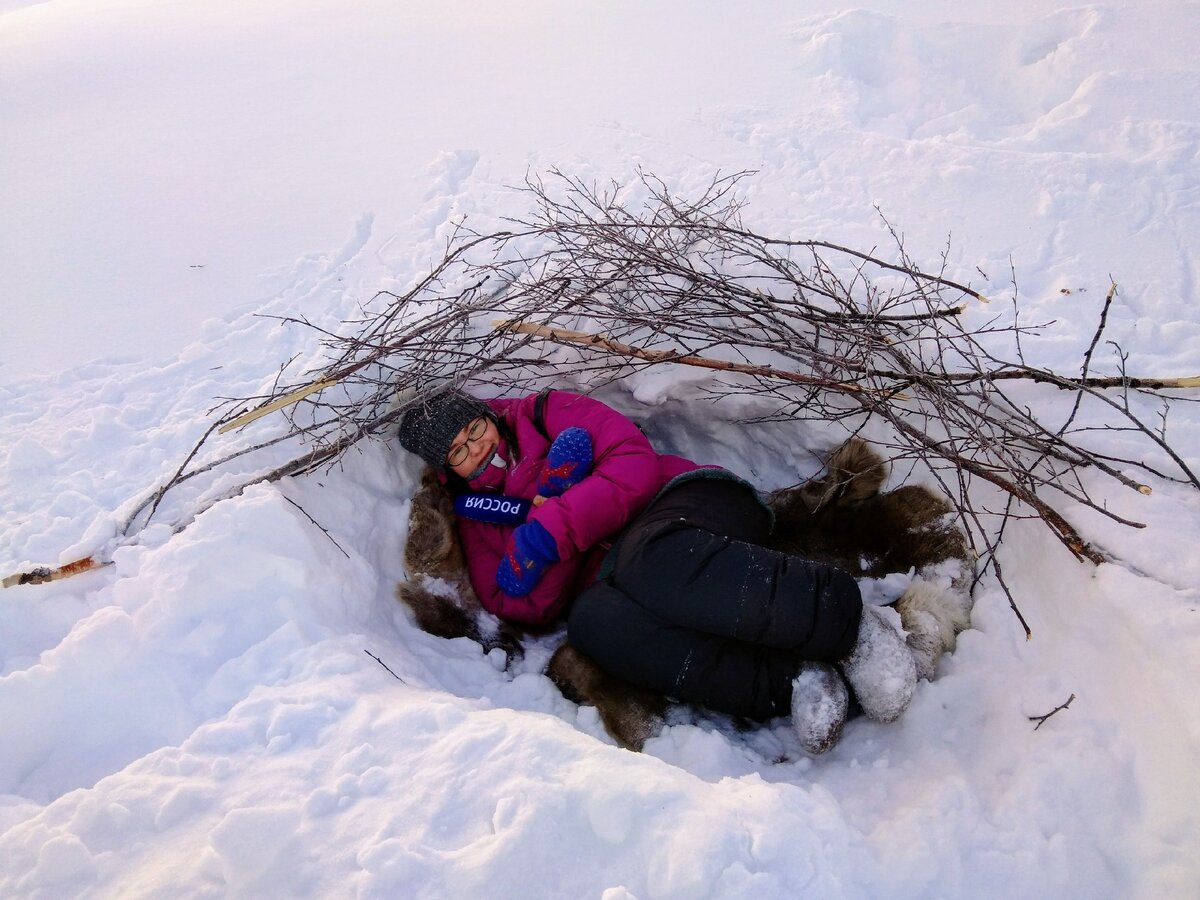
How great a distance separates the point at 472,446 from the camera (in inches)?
115

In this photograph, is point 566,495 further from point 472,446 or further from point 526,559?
point 472,446

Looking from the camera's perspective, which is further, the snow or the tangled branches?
the tangled branches

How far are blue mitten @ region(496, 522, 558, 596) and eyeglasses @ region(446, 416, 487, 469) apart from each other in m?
0.41

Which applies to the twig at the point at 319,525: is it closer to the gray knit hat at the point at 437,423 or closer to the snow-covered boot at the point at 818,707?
the gray knit hat at the point at 437,423

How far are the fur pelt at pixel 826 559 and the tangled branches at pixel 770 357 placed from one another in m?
0.15

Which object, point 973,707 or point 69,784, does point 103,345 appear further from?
point 973,707

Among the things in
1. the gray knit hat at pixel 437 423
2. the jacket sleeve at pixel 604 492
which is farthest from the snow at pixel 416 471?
the jacket sleeve at pixel 604 492

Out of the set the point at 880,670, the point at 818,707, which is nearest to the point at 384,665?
the point at 818,707

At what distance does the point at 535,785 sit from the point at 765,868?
1.77 feet

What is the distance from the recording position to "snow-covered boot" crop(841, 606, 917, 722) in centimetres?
211

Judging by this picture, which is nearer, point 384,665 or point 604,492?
point 384,665

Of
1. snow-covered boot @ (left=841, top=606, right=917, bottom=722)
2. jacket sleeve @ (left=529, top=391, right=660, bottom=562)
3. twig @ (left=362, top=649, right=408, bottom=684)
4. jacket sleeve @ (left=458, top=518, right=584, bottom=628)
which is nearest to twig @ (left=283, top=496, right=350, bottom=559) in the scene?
twig @ (left=362, top=649, right=408, bottom=684)

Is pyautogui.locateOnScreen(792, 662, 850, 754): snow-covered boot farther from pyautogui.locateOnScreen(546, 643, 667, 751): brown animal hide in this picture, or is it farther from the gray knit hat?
the gray knit hat

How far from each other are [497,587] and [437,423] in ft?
2.40
